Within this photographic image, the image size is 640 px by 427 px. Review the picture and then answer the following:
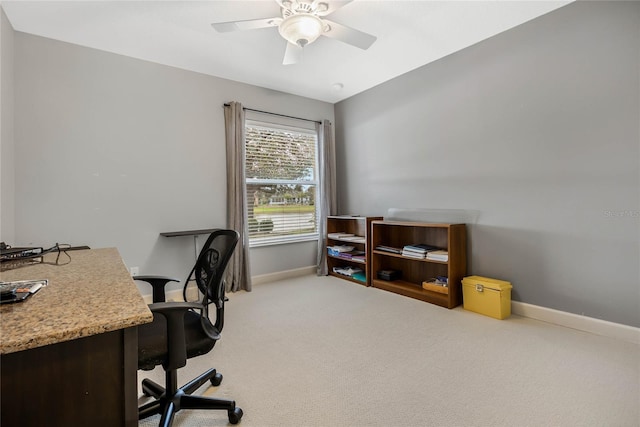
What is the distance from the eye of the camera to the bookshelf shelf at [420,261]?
116 inches

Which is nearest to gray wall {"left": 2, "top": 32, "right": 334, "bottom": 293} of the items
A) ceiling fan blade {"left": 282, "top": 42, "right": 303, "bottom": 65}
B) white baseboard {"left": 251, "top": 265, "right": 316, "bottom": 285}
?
white baseboard {"left": 251, "top": 265, "right": 316, "bottom": 285}

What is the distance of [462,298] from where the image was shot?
9.89 ft

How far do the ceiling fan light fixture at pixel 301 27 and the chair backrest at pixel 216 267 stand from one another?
1.50 metres

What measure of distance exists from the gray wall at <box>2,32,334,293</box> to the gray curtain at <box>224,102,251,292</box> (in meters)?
0.10

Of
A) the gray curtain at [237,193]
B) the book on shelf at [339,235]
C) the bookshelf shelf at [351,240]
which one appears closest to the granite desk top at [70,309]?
the gray curtain at [237,193]

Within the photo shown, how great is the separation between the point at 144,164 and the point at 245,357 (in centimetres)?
227

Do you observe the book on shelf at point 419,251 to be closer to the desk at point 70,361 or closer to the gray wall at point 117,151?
the gray wall at point 117,151

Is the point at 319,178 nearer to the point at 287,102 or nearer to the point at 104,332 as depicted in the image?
the point at 287,102

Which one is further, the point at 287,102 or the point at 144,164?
the point at 287,102

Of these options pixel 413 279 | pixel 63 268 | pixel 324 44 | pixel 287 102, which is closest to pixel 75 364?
pixel 63 268

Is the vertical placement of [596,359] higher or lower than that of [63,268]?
lower

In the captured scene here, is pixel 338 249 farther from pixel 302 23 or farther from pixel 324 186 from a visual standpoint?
pixel 302 23

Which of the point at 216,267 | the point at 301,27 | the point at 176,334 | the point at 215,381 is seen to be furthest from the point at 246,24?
Result: the point at 215,381

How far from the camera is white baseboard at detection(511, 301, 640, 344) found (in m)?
2.17
